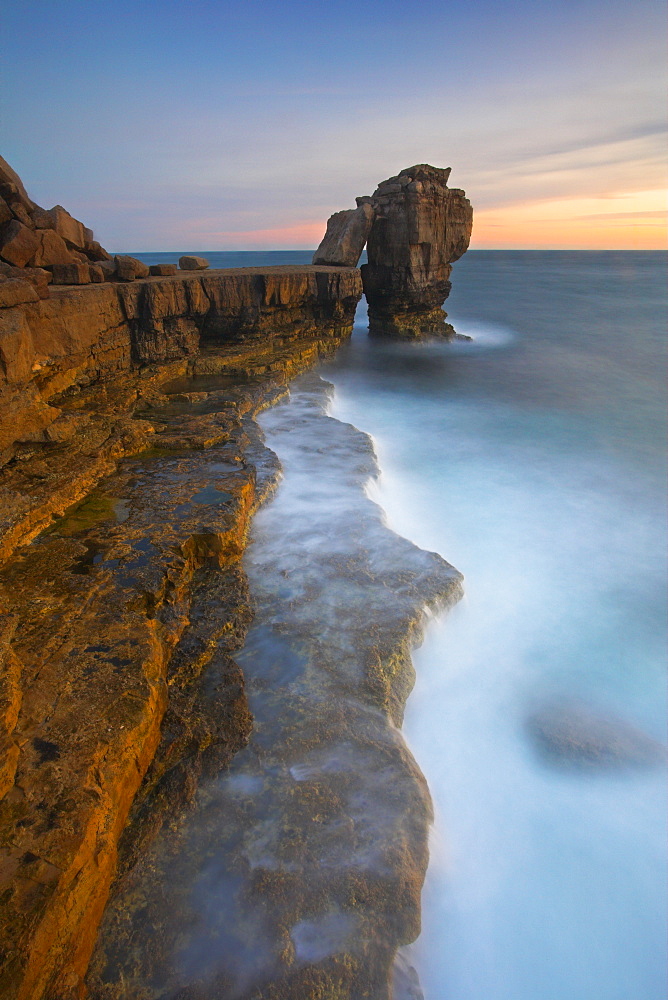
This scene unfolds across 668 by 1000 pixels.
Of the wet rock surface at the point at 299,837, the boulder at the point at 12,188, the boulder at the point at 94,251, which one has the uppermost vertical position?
the boulder at the point at 12,188

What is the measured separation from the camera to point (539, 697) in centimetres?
427

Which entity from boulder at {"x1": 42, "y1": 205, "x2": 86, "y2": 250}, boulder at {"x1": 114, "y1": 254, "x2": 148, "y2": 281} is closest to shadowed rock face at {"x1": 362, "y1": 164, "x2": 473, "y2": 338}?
boulder at {"x1": 114, "y1": 254, "x2": 148, "y2": 281}

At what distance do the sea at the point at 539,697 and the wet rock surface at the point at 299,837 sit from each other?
1.09 feet

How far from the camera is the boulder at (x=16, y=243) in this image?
6.96m

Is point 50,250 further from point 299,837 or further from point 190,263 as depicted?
point 299,837

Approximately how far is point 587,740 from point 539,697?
459 millimetres

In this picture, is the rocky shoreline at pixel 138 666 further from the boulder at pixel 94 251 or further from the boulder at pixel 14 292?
the boulder at pixel 94 251

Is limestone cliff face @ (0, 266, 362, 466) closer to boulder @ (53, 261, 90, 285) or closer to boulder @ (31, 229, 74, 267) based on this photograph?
boulder @ (53, 261, 90, 285)

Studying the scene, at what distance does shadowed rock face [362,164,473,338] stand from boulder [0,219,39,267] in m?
11.0

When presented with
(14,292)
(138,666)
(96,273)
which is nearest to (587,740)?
(138,666)

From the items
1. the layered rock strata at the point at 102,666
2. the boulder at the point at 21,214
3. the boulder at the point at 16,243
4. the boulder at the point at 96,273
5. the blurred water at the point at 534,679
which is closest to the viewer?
the layered rock strata at the point at 102,666

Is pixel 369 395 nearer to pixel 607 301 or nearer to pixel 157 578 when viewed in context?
pixel 157 578

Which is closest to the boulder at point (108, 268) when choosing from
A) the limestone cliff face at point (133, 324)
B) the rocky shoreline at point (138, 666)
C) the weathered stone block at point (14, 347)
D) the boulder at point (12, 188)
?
the limestone cliff face at point (133, 324)

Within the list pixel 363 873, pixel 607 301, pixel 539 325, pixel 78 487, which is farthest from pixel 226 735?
pixel 607 301
